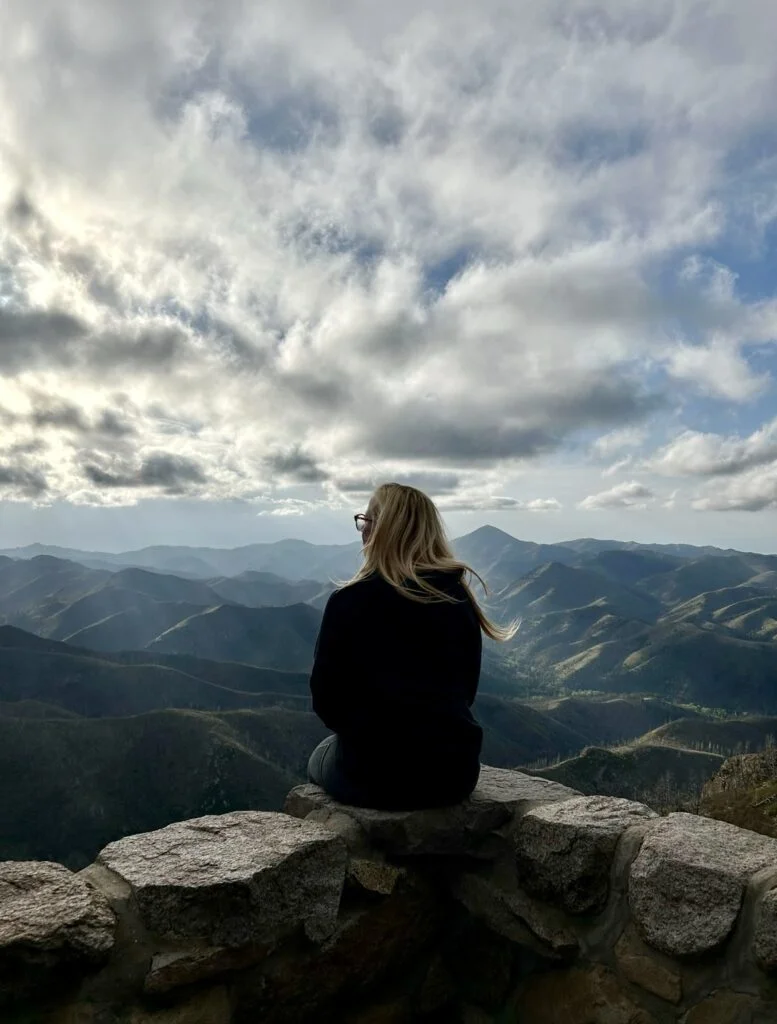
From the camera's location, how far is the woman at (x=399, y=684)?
16.5 ft

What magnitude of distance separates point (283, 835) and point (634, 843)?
7.75ft

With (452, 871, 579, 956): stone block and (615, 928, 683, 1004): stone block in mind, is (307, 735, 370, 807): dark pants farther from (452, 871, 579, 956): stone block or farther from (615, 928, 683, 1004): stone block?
(615, 928, 683, 1004): stone block

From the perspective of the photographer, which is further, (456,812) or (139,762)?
(139,762)

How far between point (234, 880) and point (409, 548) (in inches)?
105

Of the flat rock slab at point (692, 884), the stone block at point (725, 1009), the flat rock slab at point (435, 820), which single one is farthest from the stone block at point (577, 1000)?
the flat rock slab at point (435, 820)

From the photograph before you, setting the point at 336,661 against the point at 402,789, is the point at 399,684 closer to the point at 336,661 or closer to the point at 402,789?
the point at 336,661

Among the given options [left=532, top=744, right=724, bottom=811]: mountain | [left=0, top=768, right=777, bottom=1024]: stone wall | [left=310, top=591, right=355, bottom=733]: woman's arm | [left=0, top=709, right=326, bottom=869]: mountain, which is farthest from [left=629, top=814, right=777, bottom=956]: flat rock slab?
[left=532, top=744, right=724, bottom=811]: mountain

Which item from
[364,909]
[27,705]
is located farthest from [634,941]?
[27,705]

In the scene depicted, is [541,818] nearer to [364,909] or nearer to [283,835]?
[364,909]

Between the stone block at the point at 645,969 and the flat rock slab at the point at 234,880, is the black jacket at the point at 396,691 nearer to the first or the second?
the flat rock slab at the point at 234,880

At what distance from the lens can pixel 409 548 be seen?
18.1ft

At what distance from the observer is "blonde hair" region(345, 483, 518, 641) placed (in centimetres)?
523

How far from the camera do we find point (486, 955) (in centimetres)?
498

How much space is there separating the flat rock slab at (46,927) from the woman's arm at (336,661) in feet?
6.34
